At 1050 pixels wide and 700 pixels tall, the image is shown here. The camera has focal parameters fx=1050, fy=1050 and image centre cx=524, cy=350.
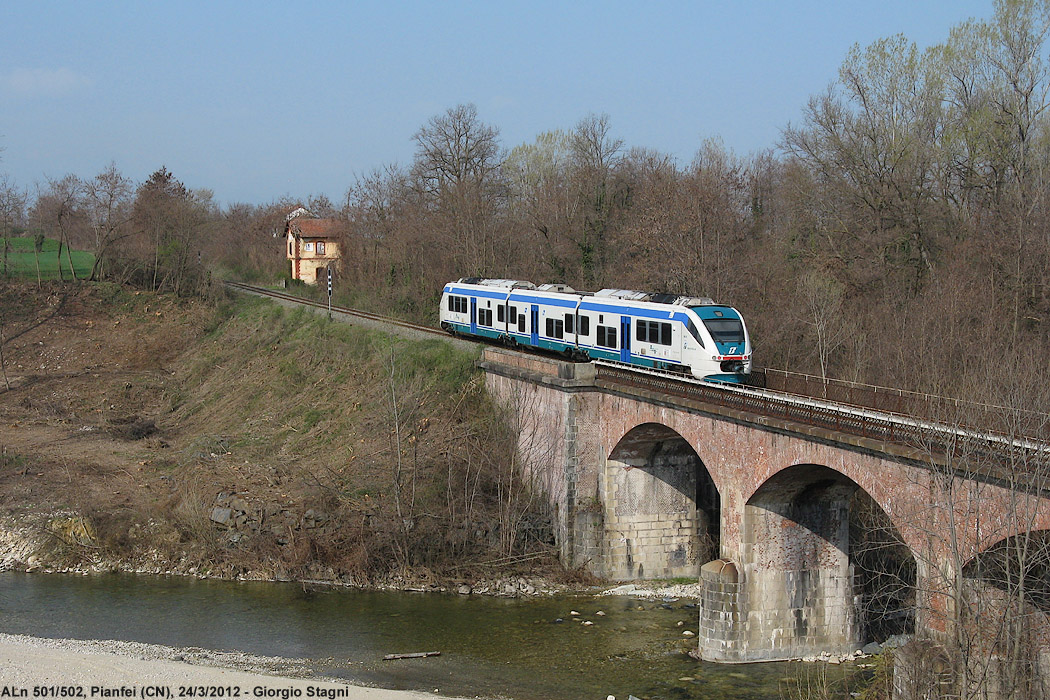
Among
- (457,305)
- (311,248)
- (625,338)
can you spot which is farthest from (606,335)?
(311,248)

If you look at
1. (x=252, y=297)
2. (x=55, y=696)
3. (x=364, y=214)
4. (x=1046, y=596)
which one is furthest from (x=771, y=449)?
(x=364, y=214)

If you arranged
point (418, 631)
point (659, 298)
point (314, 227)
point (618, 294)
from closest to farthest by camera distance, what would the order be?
point (418, 631) < point (659, 298) < point (618, 294) < point (314, 227)

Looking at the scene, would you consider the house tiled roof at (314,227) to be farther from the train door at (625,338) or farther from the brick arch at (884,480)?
the brick arch at (884,480)

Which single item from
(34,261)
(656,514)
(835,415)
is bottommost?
(656,514)

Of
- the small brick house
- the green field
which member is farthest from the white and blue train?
the green field

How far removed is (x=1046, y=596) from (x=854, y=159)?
27564 millimetres

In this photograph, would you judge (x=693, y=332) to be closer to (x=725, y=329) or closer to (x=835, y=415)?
(x=725, y=329)

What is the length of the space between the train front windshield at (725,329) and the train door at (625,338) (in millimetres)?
3798

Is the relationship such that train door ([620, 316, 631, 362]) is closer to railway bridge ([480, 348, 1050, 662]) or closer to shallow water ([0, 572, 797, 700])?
railway bridge ([480, 348, 1050, 662])

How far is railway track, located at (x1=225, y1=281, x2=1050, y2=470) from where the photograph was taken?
1888 centimetres

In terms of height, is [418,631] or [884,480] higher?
[884,480]

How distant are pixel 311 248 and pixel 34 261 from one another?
1829cm

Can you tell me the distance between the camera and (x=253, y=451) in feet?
139

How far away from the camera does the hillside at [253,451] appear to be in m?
34.2
